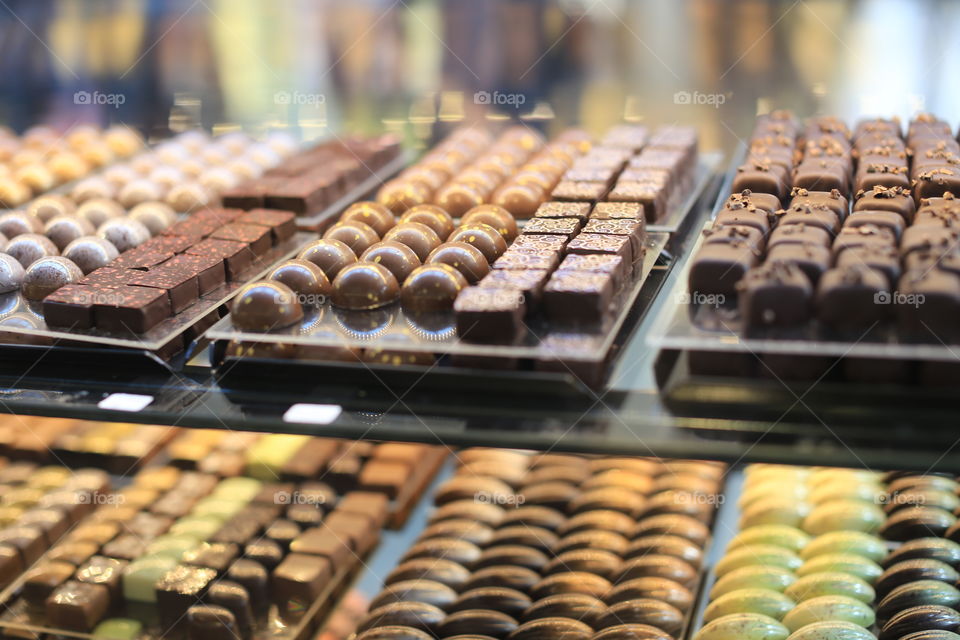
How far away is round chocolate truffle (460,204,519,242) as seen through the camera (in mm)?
2264

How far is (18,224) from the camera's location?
2473 millimetres

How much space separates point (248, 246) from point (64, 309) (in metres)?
0.46

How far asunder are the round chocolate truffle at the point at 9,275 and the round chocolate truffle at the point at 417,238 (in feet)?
2.49

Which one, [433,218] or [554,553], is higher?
[433,218]

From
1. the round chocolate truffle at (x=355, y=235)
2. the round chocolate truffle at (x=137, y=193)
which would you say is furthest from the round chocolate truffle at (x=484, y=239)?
the round chocolate truffle at (x=137, y=193)

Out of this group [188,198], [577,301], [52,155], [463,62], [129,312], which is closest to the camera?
[577,301]

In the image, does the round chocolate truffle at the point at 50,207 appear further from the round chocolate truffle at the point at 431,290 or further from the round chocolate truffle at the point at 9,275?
the round chocolate truffle at the point at 431,290

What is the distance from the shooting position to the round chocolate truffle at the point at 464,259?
2.01 meters

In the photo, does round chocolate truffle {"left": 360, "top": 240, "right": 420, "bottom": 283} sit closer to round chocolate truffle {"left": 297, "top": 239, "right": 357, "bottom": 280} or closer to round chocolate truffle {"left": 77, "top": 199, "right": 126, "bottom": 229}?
round chocolate truffle {"left": 297, "top": 239, "right": 357, "bottom": 280}

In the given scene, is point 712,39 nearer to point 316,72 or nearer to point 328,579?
point 316,72

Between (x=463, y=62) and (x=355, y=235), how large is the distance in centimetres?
140

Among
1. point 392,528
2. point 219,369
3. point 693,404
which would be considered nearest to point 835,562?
point 693,404

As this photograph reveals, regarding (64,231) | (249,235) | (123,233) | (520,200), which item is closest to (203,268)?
(249,235)

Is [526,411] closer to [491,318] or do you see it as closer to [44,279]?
[491,318]
